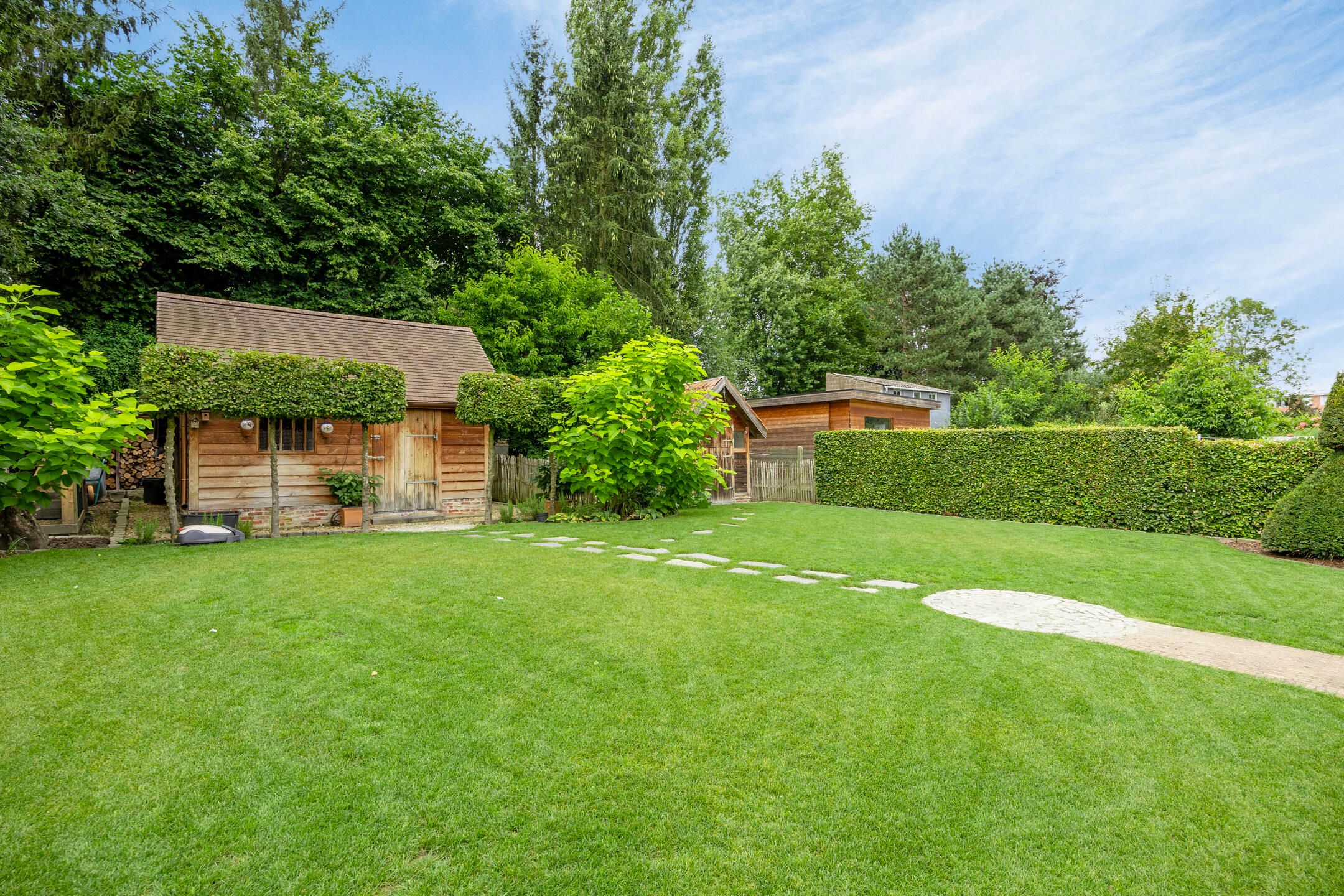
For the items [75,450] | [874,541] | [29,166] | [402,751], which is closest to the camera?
[402,751]

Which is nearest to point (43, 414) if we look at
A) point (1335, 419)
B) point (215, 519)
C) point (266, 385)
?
point (266, 385)

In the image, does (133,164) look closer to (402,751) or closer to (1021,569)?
(402,751)

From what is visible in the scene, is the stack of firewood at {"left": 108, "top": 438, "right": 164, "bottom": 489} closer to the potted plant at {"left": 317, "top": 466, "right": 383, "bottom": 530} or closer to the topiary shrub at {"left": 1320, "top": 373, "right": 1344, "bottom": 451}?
the potted plant at {"left": 317, "top": 466, "right": 383, "bottom": 530}

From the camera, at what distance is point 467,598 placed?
4.93 m

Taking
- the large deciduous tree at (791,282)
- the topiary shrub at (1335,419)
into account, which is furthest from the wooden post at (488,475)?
the large deciduous tree at (791,282)

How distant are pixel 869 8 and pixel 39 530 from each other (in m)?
17.0

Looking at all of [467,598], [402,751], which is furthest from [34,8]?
[402,751]

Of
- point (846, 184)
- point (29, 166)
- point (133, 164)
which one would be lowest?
point (29, 166)

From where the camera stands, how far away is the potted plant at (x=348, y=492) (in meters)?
10.7

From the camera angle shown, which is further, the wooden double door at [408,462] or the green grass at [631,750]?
the wooden double door at [408,462]

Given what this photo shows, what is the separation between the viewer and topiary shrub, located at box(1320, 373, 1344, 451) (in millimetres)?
7816

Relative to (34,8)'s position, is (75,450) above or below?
below

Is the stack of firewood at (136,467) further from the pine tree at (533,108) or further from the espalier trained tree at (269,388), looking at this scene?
the pine tree at (533,108)

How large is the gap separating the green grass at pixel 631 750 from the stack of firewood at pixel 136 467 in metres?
13.4
